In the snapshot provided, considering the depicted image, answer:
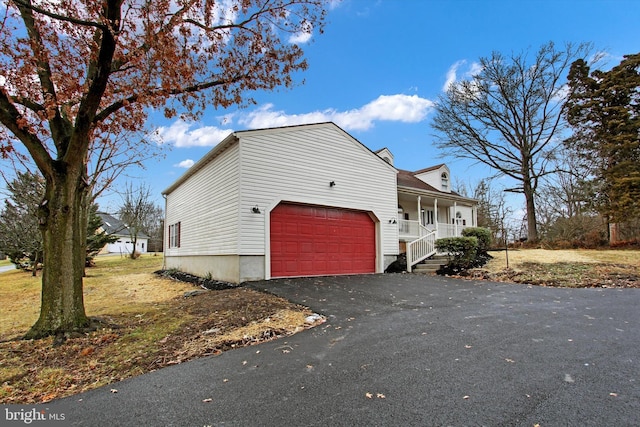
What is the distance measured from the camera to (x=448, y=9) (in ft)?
35.8

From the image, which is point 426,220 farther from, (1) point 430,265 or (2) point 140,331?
(2) point 140,331

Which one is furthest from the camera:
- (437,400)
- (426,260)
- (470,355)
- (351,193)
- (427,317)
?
(426,260)

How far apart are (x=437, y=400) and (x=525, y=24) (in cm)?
1509

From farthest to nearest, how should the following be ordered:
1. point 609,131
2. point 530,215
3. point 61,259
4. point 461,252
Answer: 1. point 530,215
2. point 609,131
3. point 461,252
4. point 61,259

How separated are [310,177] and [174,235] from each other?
342 inches

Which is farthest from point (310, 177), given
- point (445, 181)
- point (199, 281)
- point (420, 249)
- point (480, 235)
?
point (445, 181)

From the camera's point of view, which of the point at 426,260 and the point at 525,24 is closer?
the point at 525,24

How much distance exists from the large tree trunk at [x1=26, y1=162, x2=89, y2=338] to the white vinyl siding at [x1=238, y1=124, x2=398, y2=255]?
14.6ft

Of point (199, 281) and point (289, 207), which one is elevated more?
point (289, 207)

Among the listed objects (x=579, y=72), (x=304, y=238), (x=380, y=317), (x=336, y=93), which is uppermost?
(x=579, y=72)

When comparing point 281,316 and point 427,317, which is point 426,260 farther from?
point 281,316

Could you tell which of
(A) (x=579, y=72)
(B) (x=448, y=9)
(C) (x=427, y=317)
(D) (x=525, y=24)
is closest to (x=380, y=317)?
(C) (x=427, y=317)

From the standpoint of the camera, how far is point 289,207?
1086 centimetres

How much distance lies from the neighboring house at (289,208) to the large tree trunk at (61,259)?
14.5 ft
